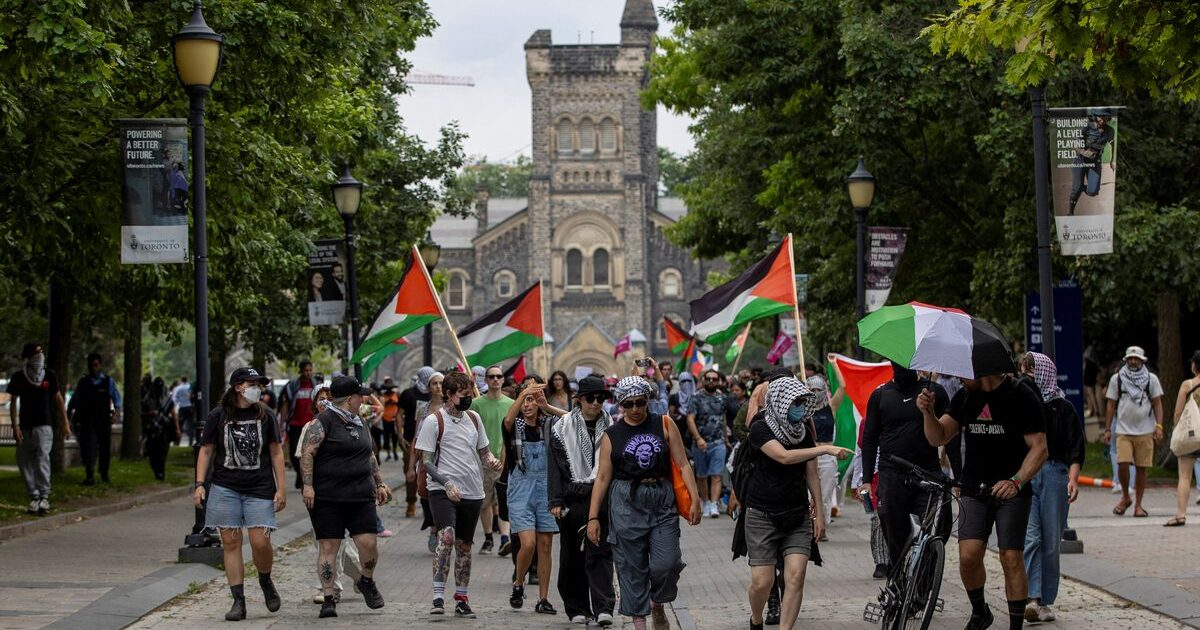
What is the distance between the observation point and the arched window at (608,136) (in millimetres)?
94688

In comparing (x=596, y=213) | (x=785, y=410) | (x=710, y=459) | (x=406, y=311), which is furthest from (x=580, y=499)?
(x=596, y=213)

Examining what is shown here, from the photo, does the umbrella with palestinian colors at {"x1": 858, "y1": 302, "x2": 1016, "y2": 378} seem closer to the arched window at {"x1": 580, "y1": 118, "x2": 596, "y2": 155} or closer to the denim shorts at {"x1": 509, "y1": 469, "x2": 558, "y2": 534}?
the denim shorts at {"x1": 509, "y1": 469, "x2": 558, "y2": 534}

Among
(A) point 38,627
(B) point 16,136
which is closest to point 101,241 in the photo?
(B) point 16,136

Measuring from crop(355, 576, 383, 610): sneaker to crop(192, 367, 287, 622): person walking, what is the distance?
828 millimetres

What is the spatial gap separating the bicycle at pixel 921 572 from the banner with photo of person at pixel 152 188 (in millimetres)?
7765

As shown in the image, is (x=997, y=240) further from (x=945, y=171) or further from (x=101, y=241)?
(x=101, y=241)

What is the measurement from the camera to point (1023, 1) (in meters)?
10.8

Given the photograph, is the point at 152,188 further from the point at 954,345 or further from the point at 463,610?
the point at 954,345

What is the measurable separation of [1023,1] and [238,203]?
1055 centimetres

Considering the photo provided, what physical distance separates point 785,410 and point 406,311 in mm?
8897

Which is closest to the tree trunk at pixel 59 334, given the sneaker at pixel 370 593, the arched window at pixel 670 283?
the sneaker at pixel 370 593

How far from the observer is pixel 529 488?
42.1ft

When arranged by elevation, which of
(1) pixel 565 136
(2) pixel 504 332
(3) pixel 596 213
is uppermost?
(1) pixel 565 136

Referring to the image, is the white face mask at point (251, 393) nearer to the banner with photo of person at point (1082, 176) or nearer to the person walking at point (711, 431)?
the banner with photo of person at point (1082, 176)
